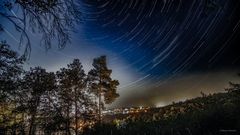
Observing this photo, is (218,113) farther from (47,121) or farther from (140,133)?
(47,121)

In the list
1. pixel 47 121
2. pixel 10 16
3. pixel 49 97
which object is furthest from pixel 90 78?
pixel 10 16

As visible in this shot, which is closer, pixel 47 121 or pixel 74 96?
pixel 47 121

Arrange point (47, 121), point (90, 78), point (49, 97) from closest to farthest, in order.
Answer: point (47, 121), point (49, 97), point (90, 78)

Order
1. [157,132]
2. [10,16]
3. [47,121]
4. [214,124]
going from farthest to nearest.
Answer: [47,121], [157,132], [214,124], [10,16]

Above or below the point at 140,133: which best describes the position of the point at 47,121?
above

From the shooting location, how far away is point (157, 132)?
13.2 m

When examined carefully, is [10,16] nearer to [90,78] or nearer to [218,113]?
[218,113]

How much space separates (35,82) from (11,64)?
521 inches

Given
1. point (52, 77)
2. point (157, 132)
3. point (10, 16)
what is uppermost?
point (52, 77)

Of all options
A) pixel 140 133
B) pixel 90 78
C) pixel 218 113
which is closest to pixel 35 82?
pixel 90 78

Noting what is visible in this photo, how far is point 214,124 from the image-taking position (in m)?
10.9

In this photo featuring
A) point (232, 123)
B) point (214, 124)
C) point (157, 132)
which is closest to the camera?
point (232, 123)

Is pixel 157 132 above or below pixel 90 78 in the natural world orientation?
below

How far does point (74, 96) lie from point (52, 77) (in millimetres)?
→ 4176
